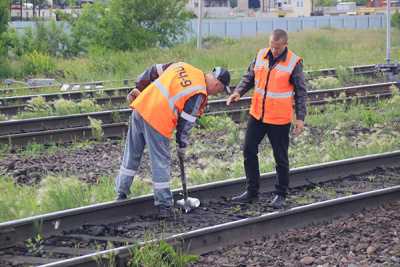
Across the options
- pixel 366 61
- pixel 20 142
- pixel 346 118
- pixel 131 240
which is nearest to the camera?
pixel 131 240

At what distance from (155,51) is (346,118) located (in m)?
15.1

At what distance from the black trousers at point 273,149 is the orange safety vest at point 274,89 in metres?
0.13

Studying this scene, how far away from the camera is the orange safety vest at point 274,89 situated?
8.82 m

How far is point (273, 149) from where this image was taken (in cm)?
918

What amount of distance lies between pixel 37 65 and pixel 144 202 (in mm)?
19075

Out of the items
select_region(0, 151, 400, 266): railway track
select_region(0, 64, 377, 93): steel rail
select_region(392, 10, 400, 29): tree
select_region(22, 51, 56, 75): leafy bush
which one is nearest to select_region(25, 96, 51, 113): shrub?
select_region(0, 64, 377, 93): steel rail

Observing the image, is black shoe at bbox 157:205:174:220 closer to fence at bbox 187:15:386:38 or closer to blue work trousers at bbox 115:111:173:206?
blue work trousers at bbox 115:111:173:206

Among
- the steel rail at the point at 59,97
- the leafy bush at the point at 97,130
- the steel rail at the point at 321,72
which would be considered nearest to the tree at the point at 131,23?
the steel rail at the point at 321,72

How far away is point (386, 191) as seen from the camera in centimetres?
946

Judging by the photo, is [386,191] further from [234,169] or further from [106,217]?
[106,217]

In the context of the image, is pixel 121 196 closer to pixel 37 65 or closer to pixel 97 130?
pixel 97 130

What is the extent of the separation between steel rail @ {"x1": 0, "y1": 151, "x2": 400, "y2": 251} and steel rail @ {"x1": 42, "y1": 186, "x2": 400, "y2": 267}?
117cm

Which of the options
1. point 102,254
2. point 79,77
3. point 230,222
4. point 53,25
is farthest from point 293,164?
point 53,25

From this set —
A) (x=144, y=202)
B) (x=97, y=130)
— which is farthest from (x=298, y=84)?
(x=97, y=130)
